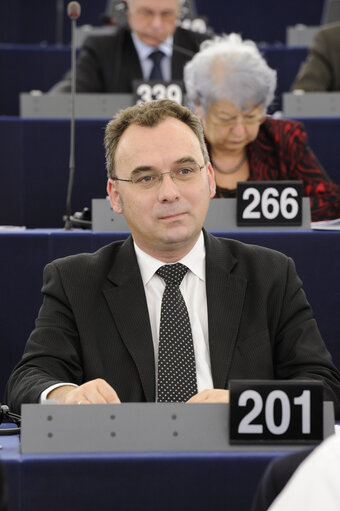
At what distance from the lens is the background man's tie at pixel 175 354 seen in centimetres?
211

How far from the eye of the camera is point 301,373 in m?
2.12

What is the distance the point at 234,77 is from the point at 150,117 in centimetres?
130

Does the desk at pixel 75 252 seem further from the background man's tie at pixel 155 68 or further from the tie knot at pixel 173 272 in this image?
the background man's tie at pixel 155 68

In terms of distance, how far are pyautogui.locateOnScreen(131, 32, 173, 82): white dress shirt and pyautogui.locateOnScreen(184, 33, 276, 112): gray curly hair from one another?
1473 millimetres

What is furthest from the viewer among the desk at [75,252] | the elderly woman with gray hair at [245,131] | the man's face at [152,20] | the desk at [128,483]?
the man's face at [152,20]

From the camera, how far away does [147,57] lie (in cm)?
499

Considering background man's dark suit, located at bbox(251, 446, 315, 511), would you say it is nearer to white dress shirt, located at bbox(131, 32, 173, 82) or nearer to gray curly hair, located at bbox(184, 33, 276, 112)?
gray curly hair, located at bbox(184, 33, 276, 112)

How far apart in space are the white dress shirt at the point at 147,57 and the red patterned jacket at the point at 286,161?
1516 millimetres

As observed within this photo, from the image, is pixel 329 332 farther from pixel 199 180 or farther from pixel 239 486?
pixel 239 486

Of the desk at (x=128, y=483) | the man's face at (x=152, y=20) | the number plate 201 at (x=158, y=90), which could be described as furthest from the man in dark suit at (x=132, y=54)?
the desk at (x=128, y=483)

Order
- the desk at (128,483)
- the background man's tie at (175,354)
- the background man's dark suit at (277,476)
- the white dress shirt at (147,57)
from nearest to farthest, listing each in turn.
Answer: the background man's dark suit at (277,476) < the desk at (128,483) < the background man's tie at (175,354) < the white dress shirt at (147,57)

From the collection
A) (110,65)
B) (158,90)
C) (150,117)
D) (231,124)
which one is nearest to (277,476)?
(150,117)

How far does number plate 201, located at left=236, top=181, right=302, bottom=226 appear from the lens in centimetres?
288

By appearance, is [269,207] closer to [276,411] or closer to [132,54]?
[276,411]
